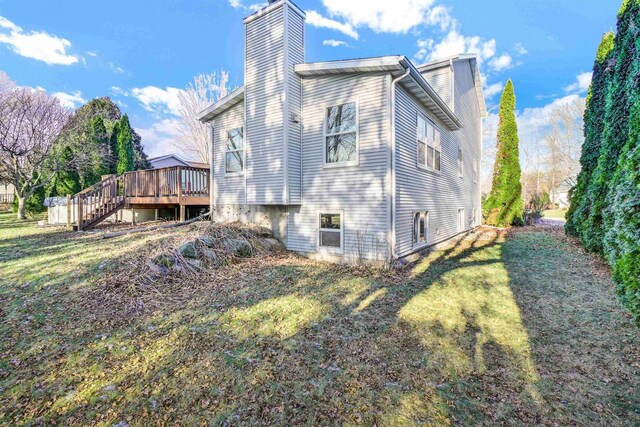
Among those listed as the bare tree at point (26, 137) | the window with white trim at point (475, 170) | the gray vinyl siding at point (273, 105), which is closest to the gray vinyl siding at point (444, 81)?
the gray vinyl siding at point (273, 105)

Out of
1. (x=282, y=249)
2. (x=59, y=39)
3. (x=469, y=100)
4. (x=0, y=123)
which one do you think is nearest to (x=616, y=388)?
(x=282, y=249)

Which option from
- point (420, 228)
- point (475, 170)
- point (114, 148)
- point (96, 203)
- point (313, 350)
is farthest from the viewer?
point (114, 148)

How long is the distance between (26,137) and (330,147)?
20.8m

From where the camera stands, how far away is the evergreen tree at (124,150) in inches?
905

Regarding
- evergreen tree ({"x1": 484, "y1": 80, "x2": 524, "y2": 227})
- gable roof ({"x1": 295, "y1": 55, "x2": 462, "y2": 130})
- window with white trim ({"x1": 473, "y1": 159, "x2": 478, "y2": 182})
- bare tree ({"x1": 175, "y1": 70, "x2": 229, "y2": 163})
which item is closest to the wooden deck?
gable roof ({"x1": 295, "y1": 55, "x2": 462, "y2": 130})

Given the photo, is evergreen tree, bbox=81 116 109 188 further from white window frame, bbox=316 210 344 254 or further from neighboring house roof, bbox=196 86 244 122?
white window frame, bbox=316 210 344 254

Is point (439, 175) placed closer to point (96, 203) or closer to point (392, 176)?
point (392, 176)

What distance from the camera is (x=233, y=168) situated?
10.2m

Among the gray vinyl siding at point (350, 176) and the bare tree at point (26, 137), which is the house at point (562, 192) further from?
the bare tree at point (26, 137)

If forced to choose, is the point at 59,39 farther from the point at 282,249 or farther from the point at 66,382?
the point at 66,382

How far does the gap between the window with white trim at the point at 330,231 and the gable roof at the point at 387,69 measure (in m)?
3.78

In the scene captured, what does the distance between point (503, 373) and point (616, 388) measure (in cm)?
104

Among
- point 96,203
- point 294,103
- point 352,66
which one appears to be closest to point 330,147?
point 294,103

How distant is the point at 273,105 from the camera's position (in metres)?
8.43
